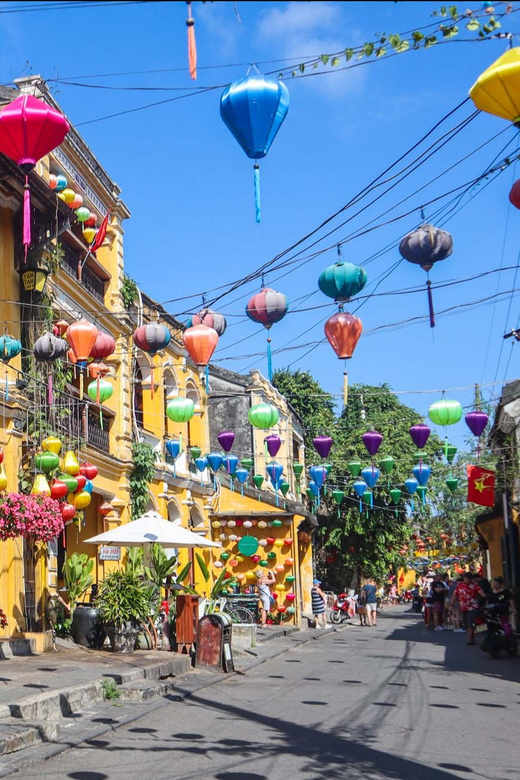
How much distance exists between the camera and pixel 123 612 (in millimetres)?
15414

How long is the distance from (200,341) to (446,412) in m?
5.09

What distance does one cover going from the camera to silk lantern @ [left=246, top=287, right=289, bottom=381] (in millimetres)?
11500

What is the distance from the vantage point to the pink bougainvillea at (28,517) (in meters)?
14.0

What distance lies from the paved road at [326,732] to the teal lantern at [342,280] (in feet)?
15.3

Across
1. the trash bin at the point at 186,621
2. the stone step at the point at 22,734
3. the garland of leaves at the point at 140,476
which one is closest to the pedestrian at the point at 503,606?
the trash bin at the point at 186,621

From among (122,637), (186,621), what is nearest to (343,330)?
(186,621)

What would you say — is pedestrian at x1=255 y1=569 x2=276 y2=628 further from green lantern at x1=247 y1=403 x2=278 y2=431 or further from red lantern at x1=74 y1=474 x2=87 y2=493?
green lantern at x1=247 y1=403 x2=278 y2=431

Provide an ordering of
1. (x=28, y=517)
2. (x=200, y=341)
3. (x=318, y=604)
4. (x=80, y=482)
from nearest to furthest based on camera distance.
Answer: (x=200, y=341)
(x=28, y=517)
(x=80, y=482)
(x=318, y=604)

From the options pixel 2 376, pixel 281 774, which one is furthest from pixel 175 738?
pixel 2 376

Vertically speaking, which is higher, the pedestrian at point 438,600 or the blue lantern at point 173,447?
the blue lantern at point 173,447

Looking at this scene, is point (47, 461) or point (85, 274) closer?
point (47, 461)

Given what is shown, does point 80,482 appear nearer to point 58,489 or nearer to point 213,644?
point 58,489

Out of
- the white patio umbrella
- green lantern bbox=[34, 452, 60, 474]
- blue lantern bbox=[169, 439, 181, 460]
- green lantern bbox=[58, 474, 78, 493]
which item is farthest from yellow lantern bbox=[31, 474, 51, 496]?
blue lantern bbox=[169, 439, 181, 460]

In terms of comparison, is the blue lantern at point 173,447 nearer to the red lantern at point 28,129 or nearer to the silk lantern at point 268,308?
the silk lantern at point 268,308
